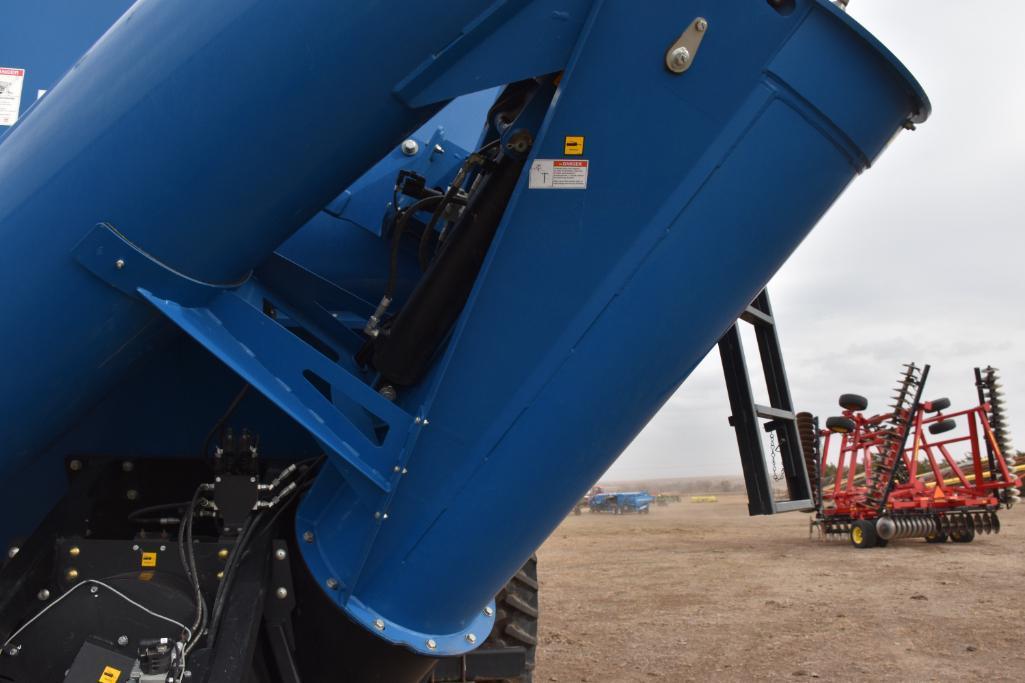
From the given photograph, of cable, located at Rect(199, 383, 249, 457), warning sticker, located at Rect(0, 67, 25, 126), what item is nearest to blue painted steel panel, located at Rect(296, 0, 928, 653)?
cable, located at Rect(199, 383, 249, 457)

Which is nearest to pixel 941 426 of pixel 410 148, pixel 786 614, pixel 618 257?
pixel 786 614

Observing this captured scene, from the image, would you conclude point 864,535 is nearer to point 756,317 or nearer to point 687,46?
point 756,317

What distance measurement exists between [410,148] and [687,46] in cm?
122

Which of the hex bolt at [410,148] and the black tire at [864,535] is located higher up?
the hex bolt at [410,148]

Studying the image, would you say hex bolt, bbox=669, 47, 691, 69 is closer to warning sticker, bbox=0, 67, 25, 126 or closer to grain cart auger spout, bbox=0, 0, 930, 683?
grain cart auger spout, bbox=0, 0, 930, 683

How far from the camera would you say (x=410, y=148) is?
2.77m

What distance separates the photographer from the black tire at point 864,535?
13.2 metres

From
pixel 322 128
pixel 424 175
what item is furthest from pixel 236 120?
pixel 424 175

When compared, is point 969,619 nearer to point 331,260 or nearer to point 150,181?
point 331,260

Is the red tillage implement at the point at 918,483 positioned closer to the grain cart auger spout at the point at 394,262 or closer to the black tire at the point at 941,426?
the black tire at the point at 941,426

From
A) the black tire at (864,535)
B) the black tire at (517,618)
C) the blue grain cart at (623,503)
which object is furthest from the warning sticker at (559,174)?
the blue grain cart at (623,503)

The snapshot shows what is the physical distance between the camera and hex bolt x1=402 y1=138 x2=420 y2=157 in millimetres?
2765

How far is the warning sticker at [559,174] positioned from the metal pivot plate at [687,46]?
0.28 meters

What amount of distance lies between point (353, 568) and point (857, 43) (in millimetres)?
1713
